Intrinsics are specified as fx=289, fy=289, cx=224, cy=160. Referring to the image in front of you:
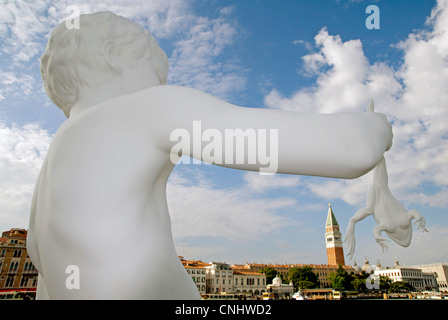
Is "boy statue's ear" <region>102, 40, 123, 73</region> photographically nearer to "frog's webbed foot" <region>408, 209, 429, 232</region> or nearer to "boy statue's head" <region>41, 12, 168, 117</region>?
"boy statue's head" <region>41, 12, 168, 117</region>

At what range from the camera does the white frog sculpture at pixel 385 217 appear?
3.13ft

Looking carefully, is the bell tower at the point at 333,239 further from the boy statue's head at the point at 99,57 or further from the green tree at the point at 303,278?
the boy statue's head at the point at 99,57

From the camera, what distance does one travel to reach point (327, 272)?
307ft

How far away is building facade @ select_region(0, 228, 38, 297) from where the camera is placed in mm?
37938

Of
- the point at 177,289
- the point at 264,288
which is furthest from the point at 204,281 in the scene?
the point at 177,289

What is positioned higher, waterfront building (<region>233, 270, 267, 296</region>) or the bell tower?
the bell tower

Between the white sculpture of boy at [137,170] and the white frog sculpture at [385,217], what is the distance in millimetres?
199

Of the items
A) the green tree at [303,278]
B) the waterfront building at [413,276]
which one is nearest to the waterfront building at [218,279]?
the green tree at [303,278]

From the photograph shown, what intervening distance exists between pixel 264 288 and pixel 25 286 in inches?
2178

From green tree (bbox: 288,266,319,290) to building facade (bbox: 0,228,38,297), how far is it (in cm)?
6006

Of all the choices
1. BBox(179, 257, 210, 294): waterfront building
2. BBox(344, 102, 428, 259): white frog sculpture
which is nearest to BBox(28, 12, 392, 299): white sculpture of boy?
BBox(344, 102, 428, 259): white frog sculpture

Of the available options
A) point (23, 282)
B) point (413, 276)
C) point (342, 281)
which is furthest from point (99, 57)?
point (413, 276)

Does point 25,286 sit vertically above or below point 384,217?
above
